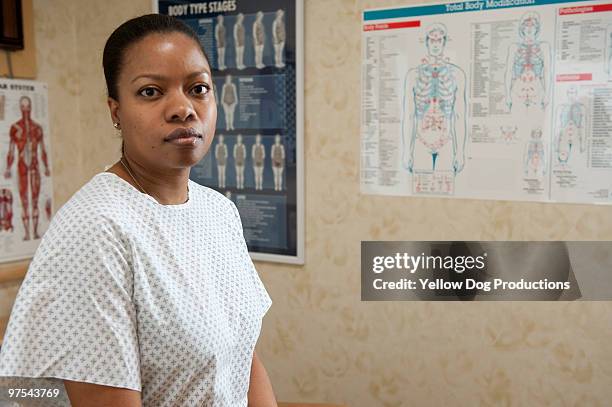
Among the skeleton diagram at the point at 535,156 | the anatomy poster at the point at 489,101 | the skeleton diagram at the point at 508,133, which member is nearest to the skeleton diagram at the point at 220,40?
Answer: the anatomy poster at the point at 489,101

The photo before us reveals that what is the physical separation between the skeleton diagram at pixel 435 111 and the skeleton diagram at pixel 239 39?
749 mm

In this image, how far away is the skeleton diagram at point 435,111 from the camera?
2236 millimetres

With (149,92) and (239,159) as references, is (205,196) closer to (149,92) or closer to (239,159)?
(149,92)

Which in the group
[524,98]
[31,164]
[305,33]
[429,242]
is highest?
[305,33]

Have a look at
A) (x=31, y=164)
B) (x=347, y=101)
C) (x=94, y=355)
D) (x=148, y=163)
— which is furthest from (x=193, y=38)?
(x=31, y=164)

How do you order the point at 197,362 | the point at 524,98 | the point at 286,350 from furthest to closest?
the point at 286,350
the point at 524,98
the point at 197,362

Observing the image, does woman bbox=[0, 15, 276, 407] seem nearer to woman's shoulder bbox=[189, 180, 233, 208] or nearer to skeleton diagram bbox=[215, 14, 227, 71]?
woman's shoulder bbox=[189, 180, 233, 208]

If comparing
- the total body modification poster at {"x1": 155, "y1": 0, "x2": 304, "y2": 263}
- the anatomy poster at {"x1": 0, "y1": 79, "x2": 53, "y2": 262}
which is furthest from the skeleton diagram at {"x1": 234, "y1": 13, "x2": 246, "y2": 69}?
the anatomy poster at {"x1": 0, "y1": 79, "x2": 53, "y2": 262}

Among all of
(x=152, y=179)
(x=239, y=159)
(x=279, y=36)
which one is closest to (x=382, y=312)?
(x=239, y=159)

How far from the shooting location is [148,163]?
1.12m

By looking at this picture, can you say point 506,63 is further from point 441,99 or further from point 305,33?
point 305,33

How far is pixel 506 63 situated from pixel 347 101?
0.62 metres

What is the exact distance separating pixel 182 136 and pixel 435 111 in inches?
55.4

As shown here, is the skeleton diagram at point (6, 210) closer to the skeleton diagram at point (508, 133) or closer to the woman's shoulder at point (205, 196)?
the woman's shoulder at point (205, 196)
